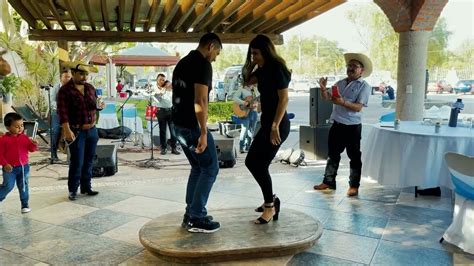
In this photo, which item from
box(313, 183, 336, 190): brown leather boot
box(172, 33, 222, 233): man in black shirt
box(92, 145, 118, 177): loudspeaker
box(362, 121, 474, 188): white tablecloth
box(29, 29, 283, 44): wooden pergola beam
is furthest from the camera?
box(92, 145, 118, 177): loudspeaker

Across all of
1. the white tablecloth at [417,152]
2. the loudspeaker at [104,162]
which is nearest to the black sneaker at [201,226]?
the white tablecloth at [417,152]

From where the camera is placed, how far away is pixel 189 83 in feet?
9.07

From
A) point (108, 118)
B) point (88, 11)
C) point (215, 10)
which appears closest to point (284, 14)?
point (215, 10)

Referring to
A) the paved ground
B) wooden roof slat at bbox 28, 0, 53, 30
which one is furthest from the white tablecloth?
wooden roof slat at bbox 28, 0, 53, 30

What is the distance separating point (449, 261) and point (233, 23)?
146 inches

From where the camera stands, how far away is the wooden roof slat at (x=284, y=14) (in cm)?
457

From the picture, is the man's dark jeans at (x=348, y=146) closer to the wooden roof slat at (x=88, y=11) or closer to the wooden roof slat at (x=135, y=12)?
the wooden roof slat at (x=135, y=12)

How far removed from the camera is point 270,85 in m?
3.10

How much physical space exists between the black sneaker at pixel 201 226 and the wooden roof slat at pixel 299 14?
2.80 meters

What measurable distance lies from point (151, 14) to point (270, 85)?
2.39 metres

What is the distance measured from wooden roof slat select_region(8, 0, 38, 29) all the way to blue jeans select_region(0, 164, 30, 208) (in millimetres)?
1770

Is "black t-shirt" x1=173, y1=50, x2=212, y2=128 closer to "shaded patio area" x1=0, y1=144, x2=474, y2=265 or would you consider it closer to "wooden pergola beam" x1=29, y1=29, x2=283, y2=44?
"shaded patio area" x1=0, y1=144, x2=474, y2=265

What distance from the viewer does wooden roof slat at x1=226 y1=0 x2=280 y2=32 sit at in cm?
452

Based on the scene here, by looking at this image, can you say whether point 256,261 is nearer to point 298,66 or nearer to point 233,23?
point 233,23
